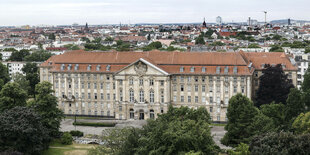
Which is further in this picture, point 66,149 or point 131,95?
point 131,95

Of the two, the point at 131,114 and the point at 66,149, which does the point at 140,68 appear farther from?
the point at 66,149

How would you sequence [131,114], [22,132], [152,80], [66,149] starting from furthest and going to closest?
[131,114]
[152,80]
[66,149]
[22,132]

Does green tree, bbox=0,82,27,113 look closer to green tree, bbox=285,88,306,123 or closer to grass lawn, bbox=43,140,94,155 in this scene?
grass lawn, bbox=43,140,94,155

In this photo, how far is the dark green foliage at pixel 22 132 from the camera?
226 feet

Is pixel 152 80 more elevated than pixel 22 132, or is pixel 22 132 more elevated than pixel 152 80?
pixel 152 80

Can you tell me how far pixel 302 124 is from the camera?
68.8 m

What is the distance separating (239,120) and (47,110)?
3520 centimetres

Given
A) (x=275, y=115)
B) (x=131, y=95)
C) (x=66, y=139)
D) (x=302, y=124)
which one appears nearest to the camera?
(x=302, y=124)

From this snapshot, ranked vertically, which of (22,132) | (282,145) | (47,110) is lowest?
(22,132)

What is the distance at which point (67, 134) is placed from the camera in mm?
81875

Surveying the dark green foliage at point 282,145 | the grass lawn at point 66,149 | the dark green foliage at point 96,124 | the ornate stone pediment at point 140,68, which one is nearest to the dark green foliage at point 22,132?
the grass lawn at point 66,149

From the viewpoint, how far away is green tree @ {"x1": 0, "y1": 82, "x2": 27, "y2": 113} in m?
82.3

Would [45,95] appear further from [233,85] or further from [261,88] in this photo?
[261,88]

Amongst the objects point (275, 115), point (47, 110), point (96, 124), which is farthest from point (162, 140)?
point (96, 124)
